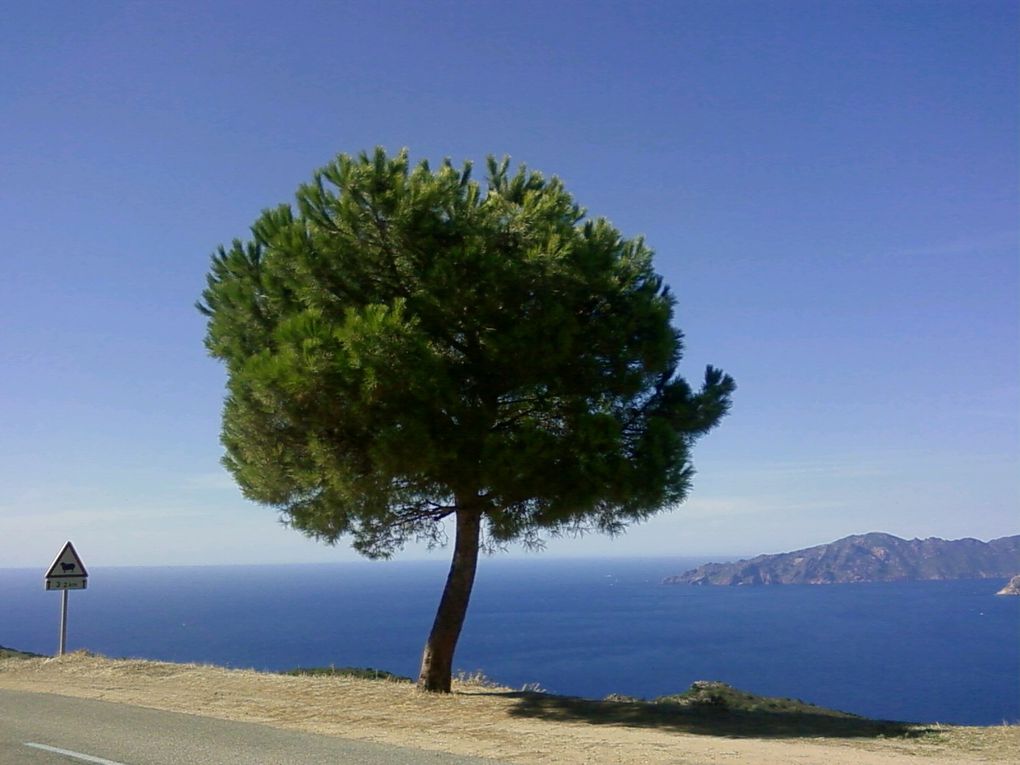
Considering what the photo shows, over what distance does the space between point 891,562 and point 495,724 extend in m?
185

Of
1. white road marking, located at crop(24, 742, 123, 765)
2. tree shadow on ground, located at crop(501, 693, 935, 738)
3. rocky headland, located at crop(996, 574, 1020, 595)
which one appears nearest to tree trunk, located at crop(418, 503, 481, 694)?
tree shadow on ground, located at crop(501, 693, 935, 738)

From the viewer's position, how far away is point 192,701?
39.1 ft

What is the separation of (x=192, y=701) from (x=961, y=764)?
9551 millimetres

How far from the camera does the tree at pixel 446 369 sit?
11.0m

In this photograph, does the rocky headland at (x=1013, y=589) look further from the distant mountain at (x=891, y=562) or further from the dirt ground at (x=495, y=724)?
→ the dirt ground at (x=495, y=724)

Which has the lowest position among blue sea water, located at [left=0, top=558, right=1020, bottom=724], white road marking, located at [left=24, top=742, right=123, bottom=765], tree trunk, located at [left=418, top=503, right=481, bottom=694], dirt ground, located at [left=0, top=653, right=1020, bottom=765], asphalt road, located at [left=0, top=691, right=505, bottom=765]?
blue sea water, located at [left=0, top=558, right=1020, bottom=724]

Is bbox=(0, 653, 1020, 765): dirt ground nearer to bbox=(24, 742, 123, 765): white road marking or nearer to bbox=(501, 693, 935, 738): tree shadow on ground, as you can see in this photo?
bbox=(501, 693, 935, 738): tree shadow on ground

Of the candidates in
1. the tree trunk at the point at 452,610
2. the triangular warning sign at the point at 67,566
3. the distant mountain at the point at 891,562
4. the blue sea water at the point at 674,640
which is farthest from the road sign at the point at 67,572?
the distant mountain at the point at 891,562

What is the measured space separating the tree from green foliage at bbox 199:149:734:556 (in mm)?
28

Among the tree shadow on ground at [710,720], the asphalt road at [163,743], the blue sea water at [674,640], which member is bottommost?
the blue sea water at [674,640]

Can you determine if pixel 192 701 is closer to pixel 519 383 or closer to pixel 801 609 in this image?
pixel 519 383

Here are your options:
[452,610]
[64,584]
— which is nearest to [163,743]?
[452,610]

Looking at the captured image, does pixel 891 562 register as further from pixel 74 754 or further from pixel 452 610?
pixel 74 754

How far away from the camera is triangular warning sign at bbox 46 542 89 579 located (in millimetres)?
17516
